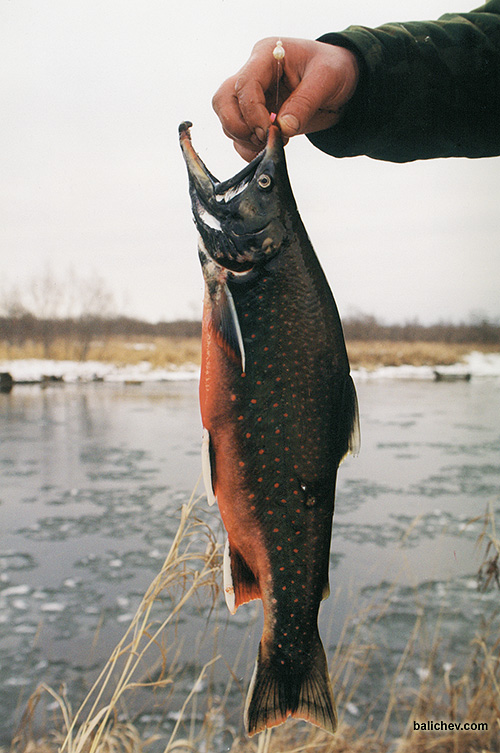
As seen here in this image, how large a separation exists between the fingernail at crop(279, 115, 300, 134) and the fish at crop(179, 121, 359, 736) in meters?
0.10

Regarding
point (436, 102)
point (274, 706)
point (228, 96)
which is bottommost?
point (274, 706)

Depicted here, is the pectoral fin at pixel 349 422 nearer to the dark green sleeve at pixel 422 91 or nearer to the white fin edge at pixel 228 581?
the white fin edge at pixel 228 581

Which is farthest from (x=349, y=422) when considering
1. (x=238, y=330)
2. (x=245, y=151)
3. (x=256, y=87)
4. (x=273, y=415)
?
(x=245, y=151)

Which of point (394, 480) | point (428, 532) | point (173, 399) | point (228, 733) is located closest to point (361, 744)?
point (228, 733)

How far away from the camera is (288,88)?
175cm

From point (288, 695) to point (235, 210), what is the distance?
116cm

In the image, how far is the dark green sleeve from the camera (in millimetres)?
1803

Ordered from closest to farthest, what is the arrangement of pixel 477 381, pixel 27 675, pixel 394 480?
pixel 27 675 < pixel 394 480 < pixel 477 381

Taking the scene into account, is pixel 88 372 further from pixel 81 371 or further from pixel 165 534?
pixel 165 534

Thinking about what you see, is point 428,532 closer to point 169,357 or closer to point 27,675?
point 27,675

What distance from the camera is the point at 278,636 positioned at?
A: 136 centimetres

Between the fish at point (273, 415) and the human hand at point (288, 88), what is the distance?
193 mm

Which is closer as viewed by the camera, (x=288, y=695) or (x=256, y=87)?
(x=288, y=695)

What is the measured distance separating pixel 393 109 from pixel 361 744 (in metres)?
4.15
